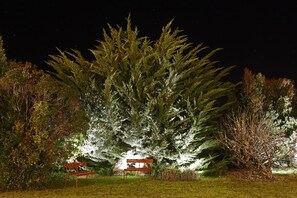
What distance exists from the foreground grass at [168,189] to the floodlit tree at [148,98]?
3090 mm

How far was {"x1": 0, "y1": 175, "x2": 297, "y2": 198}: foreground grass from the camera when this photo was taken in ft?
45.4

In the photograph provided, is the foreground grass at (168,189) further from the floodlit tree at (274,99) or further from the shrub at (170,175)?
the floodlit tree at (274,99)

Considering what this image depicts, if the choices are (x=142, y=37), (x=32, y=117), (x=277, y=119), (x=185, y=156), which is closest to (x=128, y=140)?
(x=185, y=156)

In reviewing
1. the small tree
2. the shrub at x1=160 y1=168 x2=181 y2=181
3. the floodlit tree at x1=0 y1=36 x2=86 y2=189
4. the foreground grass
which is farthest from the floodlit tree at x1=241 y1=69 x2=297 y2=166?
the floodlit tree at x1=0 y1=36 x2=86 y2=189

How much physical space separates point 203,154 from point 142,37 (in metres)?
6.12

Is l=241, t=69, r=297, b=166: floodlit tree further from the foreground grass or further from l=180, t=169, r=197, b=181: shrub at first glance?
l=180, t=169, r=197, b=181: shrub

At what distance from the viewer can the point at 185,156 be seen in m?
20.9

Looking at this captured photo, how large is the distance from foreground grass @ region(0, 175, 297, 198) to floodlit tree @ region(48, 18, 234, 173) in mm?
3090

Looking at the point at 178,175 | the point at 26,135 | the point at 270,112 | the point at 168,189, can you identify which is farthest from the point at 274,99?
the point at 26,135

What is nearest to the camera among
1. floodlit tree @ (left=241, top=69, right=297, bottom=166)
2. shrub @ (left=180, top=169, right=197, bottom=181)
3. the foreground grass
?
the foreground grass

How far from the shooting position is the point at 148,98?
20656 millimetres

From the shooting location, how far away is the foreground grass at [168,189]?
13.8 metres

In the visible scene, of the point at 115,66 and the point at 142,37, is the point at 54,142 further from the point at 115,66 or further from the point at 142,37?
the point at 142,37

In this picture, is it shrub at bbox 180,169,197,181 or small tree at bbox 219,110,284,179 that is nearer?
Result: shrub at bbox 180,169,197,181
